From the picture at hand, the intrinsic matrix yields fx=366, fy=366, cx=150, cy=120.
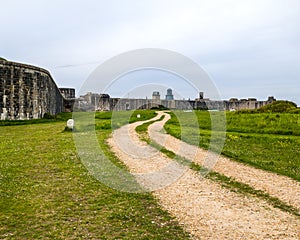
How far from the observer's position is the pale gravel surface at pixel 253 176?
9.96 metres

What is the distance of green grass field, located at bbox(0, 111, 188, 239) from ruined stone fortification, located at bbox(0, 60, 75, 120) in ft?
63.7

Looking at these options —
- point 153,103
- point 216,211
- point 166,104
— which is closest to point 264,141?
point 216,211

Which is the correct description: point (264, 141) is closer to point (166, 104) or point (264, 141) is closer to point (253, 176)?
point (253, 176)

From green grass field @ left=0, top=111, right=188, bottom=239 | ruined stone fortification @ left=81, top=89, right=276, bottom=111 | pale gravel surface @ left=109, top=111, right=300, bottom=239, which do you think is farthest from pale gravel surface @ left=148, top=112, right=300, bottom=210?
ruined stone fortification @ left=81, top=89, right=276, bottom=111

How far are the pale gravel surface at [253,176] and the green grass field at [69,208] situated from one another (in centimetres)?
351

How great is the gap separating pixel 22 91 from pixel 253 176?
25482mm

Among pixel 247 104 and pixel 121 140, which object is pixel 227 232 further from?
pixel 247 104

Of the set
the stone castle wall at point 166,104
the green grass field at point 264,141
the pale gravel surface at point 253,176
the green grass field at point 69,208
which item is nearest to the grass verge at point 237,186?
the pale gravel surface at point 253,176

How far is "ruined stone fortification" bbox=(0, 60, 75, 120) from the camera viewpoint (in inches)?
1209

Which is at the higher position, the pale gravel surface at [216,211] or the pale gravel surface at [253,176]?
the pale gravel surface at [253,176]

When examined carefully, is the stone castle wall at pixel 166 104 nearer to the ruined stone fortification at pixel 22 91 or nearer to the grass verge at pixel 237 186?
the ruined stone fortification at pixel 22 91

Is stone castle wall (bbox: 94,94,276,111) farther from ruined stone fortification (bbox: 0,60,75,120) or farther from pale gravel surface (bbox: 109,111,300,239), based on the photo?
pale gravel surface (bbox: 109,111,300,239)

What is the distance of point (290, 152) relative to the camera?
1650 cm

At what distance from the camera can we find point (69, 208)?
828 cm
